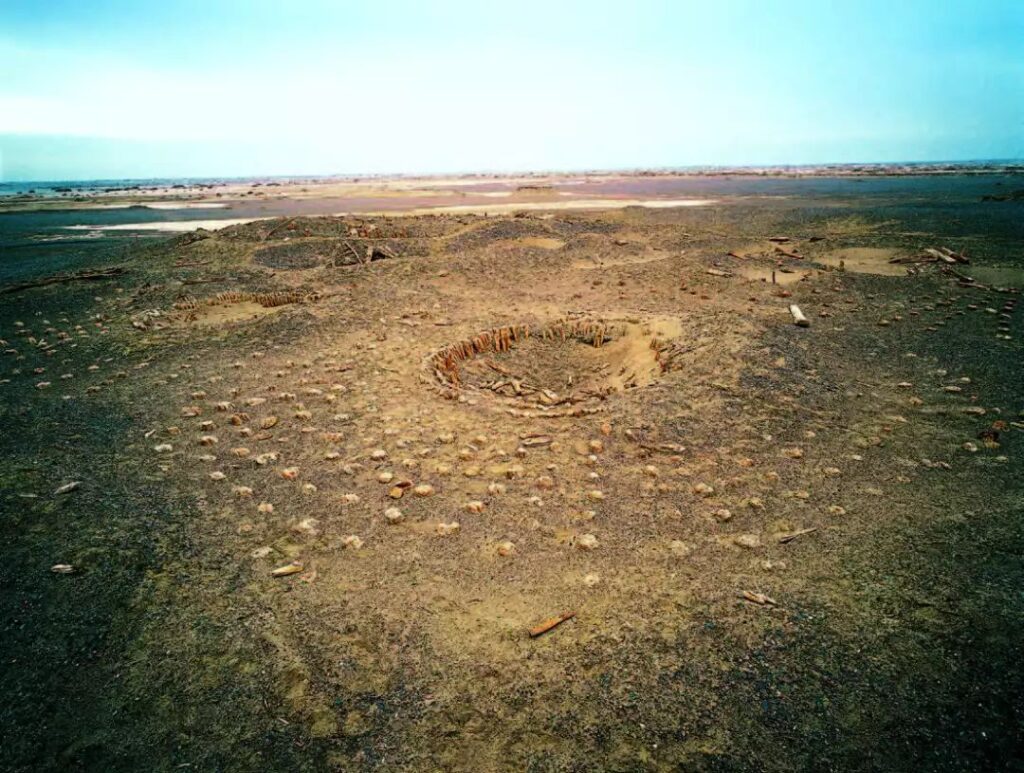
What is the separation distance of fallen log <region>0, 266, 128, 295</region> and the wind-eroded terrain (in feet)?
22.2

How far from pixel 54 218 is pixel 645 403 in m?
64.0

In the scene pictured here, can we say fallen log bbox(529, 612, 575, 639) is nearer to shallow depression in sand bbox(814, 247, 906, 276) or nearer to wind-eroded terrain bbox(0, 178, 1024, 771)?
wind-eroded terrain bbox(0, 178, 1024, 771)

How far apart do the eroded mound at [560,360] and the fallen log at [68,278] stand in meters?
15.2

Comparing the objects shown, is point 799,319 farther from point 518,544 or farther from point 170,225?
point 170,225

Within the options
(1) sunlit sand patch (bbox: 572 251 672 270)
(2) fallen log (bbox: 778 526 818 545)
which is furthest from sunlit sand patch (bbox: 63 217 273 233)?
(2) fallen log (bbox: 778 526 818 545)

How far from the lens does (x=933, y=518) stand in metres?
4.86

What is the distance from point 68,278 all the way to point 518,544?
20.2m

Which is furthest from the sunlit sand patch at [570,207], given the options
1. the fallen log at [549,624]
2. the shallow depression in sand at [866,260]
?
the fallen log at [549,624]

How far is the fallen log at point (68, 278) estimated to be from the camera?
15.3 meters

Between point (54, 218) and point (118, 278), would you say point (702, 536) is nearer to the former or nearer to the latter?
point (118, 278)

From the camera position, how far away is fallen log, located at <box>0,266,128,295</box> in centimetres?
1530

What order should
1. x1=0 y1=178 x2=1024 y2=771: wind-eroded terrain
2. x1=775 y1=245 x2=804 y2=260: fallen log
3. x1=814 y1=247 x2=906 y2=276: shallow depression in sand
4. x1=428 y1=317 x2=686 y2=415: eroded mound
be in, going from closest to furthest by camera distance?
x1=0 y1=178 x2=1024 y2=771: wind-eroded terrain
x1=428 y1=317 x2=686 y2=415: eroded mound
x1=814 y1=247 x2=906 y2=276: shallow depression in sand
x1=775 y1=245 x2=804 y2=260: fallen log

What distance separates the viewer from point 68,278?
16.6m

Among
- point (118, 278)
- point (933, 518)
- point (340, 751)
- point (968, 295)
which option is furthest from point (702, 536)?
point (118, 278)
